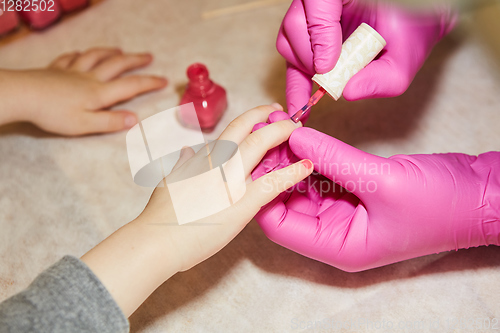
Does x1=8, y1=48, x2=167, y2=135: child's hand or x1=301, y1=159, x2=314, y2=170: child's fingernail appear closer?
x1=301, y1=159, x2=314, y2=170: child's fingernail

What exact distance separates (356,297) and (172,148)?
484 millimetres

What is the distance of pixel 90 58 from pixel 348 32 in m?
0.65

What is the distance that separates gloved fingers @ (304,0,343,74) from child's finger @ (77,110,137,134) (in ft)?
1.63

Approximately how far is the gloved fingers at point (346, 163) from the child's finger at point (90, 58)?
657mm

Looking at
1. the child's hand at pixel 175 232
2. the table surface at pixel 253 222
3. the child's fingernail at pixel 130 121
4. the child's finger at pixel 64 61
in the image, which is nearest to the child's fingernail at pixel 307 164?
the child's hand at pixel 175 232

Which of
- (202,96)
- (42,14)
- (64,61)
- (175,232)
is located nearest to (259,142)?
(175,232)

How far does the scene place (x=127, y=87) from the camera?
37.9 inches

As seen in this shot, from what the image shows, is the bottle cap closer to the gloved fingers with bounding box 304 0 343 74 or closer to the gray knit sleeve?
the gloved fingers with bounding box 304 0 343 74

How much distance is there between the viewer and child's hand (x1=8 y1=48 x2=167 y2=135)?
883mm

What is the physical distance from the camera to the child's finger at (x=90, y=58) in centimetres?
101

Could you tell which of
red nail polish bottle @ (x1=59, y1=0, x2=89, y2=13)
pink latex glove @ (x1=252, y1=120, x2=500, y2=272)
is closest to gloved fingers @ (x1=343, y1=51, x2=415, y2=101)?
pink latex glove @ (x1=252, y1=120, x2=500, y2=272)

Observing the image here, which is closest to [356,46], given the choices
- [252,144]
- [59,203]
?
[252,144]

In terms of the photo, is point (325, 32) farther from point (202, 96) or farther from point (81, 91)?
point (81, 91)

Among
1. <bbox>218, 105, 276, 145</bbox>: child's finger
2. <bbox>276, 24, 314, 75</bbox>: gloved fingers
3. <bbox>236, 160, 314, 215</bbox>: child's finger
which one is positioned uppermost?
<bbox>276, 24, 314, 75</bbox>: gloved fingers
